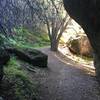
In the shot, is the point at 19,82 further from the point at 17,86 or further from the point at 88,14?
the point at 88,14

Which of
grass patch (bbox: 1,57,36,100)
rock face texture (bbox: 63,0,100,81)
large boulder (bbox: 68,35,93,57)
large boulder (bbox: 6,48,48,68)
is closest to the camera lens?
rock face texture (bbox: 63,0,100,81)

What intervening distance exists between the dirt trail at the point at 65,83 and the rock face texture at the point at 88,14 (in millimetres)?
2366

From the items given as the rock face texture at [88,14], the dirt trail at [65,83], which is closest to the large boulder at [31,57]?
the dirt trail at [65,83]

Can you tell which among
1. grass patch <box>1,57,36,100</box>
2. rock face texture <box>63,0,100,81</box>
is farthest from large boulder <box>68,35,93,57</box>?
rock face texture <box>63,0,100,81</box>

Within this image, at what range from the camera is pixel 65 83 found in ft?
39.2

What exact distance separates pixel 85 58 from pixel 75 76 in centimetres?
633

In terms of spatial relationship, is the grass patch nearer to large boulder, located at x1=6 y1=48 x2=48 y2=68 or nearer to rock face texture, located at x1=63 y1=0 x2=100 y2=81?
large boulder, located at x1=6 y1=48 x2=48 y2=68

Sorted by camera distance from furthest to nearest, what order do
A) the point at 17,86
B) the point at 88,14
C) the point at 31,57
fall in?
1. the point at 31,57
2. the point at 17,86
3. the point at 88,14

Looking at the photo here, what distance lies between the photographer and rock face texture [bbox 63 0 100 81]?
802 centimetres

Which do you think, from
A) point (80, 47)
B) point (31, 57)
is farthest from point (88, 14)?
point (80, 47)

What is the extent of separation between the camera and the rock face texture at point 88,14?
26.3 feet

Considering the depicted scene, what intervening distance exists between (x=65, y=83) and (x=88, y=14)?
439 cm

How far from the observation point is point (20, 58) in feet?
46.1

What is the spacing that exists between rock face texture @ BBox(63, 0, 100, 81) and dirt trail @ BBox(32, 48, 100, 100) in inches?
93.2
